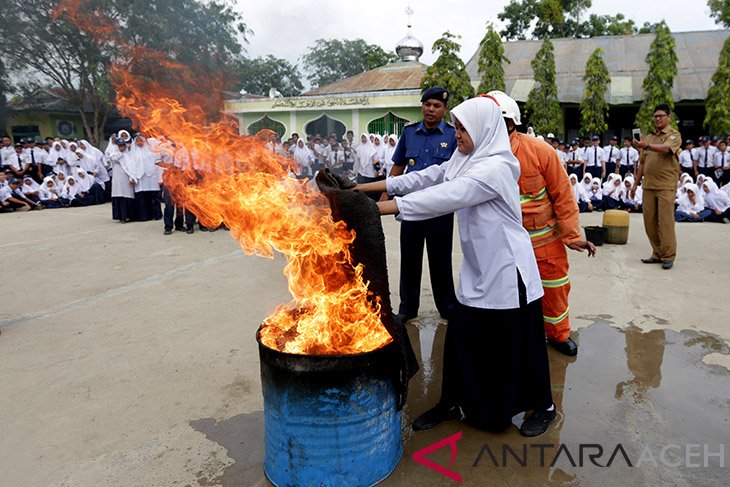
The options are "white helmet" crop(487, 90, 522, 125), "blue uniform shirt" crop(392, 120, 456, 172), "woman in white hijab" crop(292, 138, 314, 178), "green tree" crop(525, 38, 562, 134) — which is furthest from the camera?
"green tree" crop(525, 38, 562, 134)

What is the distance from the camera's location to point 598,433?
2.87 m

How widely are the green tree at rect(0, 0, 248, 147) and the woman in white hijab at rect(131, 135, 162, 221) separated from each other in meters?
1.72

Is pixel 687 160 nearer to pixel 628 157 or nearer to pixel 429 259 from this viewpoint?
pixel 628 157

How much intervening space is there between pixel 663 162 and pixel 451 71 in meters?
12.7

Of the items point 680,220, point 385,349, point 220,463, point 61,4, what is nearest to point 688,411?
point 385,349

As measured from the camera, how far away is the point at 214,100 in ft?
18.2

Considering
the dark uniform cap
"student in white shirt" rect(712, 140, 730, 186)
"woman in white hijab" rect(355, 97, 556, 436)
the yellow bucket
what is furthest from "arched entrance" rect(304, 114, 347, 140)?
"woman in white hijab" rect(355, 97, 556, 436)

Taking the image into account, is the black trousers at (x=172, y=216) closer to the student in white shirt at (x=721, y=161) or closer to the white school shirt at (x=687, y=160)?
the white school shirt at (x=687, y=160)

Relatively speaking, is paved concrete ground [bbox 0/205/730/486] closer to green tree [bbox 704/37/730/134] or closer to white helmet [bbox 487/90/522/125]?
white helmet [bbox 487/90/522/125]

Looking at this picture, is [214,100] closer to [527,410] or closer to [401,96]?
[527,410]

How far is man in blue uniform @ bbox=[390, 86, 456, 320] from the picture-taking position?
169 inches

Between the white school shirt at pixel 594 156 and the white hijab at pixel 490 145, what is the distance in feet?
44.8

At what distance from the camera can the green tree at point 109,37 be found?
6.86 metres

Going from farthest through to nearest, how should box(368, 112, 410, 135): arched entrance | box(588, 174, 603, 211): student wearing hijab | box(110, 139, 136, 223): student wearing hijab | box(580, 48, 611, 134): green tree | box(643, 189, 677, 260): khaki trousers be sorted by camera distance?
box(368, 112, 410, 135): arched entrance, box(580, 48, 611, 134): green tree, box(588, 174, 603, 211): student wearing hijab, box(110, 139, 136, 223): student wearing hijab, box(643, 189, 677, 260): khaki trousers
